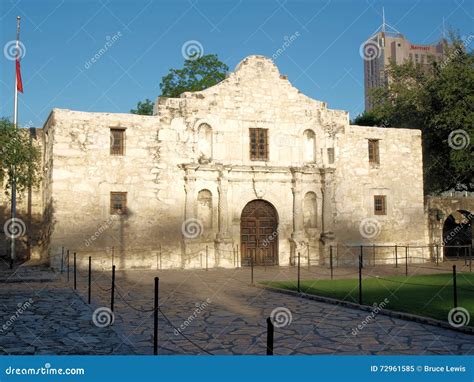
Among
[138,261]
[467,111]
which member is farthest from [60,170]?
[467,111]

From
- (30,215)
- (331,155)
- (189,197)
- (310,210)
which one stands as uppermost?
(331,155)

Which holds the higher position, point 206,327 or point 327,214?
point 327,214

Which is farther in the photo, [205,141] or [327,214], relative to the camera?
[327,214]

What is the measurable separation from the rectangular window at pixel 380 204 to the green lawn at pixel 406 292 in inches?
287

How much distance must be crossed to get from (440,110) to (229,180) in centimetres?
1271

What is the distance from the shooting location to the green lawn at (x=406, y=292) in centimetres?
1027

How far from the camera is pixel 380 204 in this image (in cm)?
2491

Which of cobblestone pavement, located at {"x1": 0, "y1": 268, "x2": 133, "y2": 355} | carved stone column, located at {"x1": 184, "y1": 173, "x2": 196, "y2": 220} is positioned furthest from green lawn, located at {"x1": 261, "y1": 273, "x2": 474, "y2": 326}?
carved stone column, located at {"x1": 184, "y1": 173, "x2": 196, "y2": 220}

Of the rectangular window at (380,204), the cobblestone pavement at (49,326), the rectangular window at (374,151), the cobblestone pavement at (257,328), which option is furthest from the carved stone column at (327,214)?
the cobblestone pavement at (49,326)

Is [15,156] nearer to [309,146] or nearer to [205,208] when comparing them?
[205,208]

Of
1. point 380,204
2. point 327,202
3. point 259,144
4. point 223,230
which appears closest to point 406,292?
point 223,230

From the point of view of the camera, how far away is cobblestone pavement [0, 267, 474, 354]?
7.21 meters

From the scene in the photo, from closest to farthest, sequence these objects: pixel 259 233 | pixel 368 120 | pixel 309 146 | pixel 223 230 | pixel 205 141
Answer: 1. pixel 223 230
2. pixel 205 141
3. pixel 259 233
4. pixel 309 146
5. pixel 368 120

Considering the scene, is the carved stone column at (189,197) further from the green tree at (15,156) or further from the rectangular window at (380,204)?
the rectangular window at (380,204)
